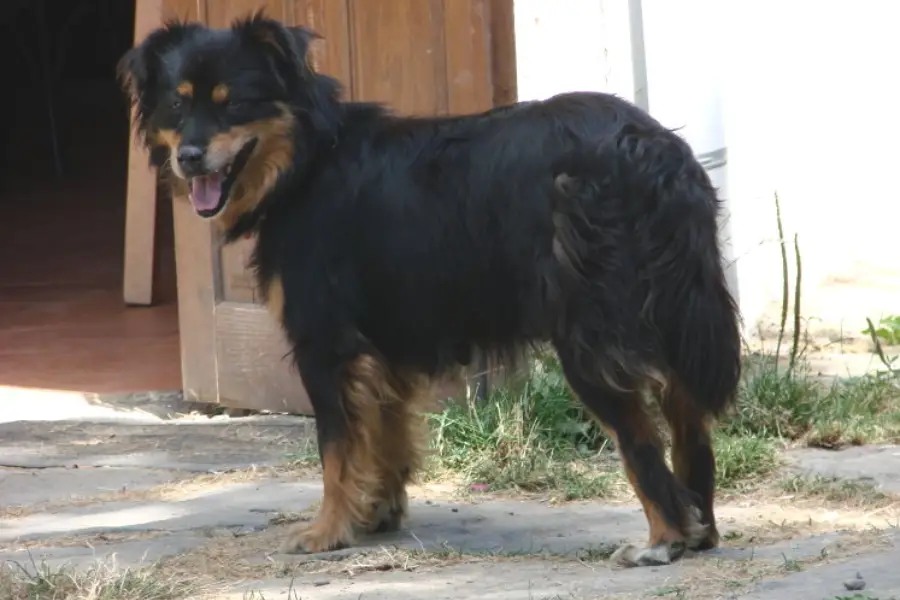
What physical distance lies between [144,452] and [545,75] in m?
2.40

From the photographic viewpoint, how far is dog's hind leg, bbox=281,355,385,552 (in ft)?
15.2

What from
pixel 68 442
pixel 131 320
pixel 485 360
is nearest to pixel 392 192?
pixel 485 360

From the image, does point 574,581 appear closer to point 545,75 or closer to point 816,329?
point 545,75

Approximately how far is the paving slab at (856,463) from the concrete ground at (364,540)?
11mm

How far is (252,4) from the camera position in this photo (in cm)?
650

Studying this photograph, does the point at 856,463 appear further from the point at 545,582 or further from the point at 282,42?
the point at 282,42

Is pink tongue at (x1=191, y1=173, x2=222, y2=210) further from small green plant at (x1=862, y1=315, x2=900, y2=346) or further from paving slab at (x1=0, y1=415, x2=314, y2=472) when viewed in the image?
small green plant at (x1=862, y1=315, x2=900, y2=346)

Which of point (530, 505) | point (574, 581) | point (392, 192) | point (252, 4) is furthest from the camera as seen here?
point (252, 4)

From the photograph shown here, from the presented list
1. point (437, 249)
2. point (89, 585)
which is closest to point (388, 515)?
point (437, 249)

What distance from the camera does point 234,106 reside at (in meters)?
4.66

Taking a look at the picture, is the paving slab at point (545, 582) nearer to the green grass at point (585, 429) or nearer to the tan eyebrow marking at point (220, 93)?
the green grass at point (585, 429)

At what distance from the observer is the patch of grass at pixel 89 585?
3912 mm

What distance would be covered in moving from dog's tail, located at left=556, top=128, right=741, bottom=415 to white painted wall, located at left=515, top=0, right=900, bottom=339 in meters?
3.05

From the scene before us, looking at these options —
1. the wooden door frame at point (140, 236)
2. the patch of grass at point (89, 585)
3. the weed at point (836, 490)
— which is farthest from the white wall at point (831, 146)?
the patch of grass at point (89, 585)
